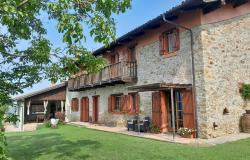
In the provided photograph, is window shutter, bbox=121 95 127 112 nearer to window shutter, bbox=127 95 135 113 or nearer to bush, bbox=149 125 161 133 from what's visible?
window shutter, bbox=127 95 135 113

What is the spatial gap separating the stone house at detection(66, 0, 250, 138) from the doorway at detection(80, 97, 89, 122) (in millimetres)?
7538

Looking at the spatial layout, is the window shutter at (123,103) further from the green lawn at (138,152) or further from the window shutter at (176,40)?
the green lawn at (138,152)

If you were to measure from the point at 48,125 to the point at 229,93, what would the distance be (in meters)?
13.6

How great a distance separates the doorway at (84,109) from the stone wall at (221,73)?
41.8 ft

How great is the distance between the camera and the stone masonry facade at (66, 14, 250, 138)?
10672 mm

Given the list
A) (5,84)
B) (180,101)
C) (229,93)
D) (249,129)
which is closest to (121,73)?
(180,101)

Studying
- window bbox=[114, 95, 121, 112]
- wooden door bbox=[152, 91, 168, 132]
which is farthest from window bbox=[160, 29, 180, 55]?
window bbox=[114, 95, 121, 112]

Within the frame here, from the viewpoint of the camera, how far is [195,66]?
1107 cm

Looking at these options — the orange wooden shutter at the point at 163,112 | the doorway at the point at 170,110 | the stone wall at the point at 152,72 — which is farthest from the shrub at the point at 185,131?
the stone wall at the point at 152,72

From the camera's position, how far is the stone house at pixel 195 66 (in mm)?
10750

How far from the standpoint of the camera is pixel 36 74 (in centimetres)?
712

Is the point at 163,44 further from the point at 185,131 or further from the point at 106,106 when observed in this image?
the point at 106,106

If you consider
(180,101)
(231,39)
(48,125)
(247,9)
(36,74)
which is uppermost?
(247,9)

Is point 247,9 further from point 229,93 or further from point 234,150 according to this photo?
point 234,150
